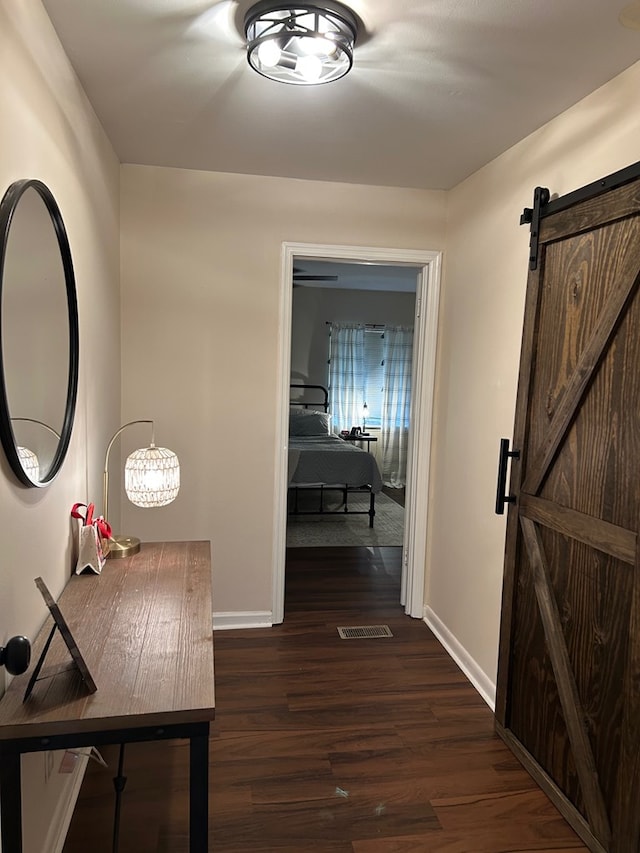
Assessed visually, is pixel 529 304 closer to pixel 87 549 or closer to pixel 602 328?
pixel 602 328

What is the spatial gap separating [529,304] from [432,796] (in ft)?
5.94

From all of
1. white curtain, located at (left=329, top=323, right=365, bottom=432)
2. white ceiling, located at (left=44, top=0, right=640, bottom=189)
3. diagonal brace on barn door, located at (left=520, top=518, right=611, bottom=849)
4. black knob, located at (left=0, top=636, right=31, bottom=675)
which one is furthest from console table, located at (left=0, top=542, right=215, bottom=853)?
white curtain, located at (left=329, top=323, right=365, bottom=432)

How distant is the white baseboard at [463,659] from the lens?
2676 mm

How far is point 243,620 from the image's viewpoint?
3367mm

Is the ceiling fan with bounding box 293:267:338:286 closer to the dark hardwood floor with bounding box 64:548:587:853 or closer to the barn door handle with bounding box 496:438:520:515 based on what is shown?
the dark hardwood floor with bounding box 64:548:587:853

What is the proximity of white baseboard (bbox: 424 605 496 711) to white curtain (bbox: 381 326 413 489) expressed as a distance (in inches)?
169

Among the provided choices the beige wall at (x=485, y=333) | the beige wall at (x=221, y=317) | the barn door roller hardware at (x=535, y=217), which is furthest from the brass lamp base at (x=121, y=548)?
the barn door roller hardware at (x=535, y=217)

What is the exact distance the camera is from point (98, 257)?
2.47 metres

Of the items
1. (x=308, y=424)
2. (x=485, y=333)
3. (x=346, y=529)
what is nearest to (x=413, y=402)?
(x=485, y=333)

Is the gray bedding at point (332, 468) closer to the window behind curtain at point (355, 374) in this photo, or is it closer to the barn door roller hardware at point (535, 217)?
the window behind curtain at point (355, 374)

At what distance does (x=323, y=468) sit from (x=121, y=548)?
3.36 m

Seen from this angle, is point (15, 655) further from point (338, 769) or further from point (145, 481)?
point (338, 769)

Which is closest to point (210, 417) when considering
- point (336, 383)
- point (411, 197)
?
point (411, 197)

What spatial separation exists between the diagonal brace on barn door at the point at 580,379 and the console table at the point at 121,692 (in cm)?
127
